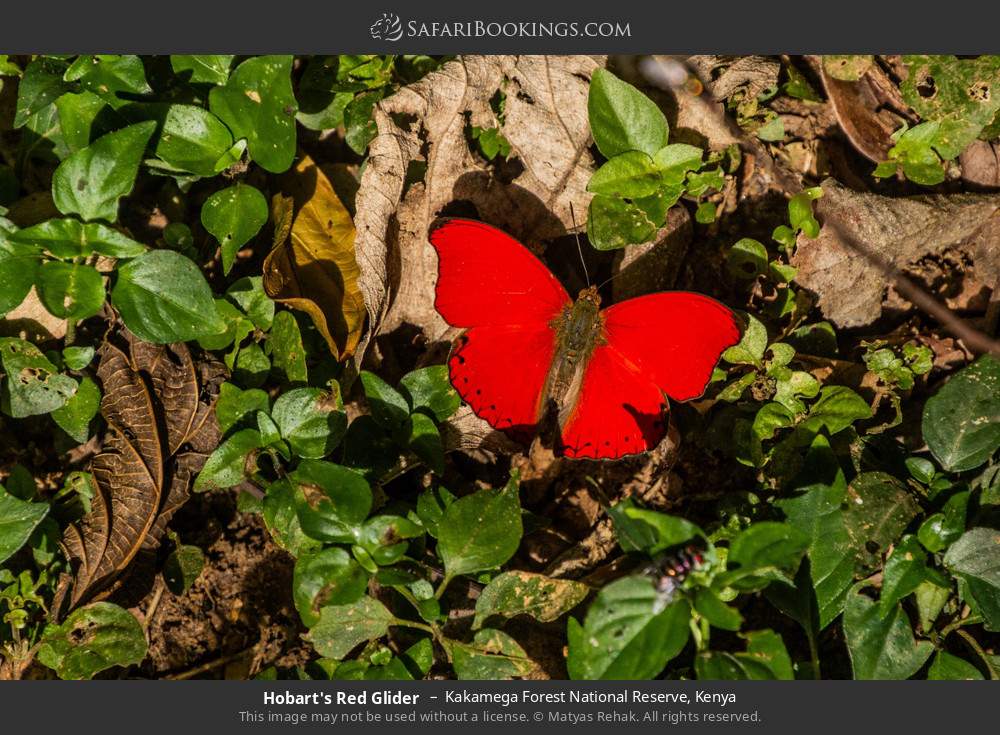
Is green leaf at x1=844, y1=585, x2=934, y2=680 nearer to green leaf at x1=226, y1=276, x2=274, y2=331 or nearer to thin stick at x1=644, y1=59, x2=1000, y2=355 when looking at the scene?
thin stick at x1=644, y1=59, x2=1000, y2=355

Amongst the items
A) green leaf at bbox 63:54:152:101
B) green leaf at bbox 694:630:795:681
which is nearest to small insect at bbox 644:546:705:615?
green leaf at bbox 694:630:795:681

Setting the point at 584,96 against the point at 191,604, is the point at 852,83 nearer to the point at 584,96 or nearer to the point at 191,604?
the point at 584,96

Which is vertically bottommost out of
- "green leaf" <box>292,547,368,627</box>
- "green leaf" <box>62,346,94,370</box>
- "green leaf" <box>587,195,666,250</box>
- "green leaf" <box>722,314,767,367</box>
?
"green leaf" <box>292,547,368,627</box>

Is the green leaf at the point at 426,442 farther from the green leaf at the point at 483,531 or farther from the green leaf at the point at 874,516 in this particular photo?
the green leaf at the point at 874,516

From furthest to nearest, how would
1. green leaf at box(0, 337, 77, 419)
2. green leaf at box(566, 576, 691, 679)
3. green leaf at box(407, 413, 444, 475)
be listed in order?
1. green leaf at box(0, 337, 77, 419)
2. green leaf at box(407, 413, 444, 475)
3. green leaf at box(566, 576, 691, 679)

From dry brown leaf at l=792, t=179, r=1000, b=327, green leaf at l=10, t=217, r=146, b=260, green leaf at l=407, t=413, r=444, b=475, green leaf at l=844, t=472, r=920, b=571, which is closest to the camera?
green leaf at l=844, t=472, r=920, b=571

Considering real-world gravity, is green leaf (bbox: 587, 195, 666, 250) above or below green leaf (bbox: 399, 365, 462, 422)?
above
